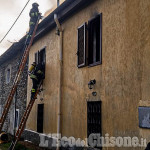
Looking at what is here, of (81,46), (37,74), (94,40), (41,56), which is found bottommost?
(37,74)

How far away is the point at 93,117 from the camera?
7.25m

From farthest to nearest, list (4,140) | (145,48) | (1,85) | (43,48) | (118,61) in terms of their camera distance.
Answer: (1,85), (4,140), (43,48), (118,61), (145,48)

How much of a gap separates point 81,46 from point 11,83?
9.76 m

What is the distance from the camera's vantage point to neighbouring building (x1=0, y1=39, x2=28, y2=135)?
45.7 ft

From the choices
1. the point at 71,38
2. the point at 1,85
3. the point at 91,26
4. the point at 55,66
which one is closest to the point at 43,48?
the point at 55,66

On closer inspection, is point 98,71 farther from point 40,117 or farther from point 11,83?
point 11,83

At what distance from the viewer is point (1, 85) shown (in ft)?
65.8

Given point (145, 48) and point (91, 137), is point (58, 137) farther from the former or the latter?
point (145, 48)

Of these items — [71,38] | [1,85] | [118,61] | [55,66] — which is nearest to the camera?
[118,61]

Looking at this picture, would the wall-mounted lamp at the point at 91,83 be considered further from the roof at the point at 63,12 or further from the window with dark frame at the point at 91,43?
the roof at the point at 63,12

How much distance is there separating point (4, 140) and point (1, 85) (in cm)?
726

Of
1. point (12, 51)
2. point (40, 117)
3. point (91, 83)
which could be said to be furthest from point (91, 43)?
point (12, 51)

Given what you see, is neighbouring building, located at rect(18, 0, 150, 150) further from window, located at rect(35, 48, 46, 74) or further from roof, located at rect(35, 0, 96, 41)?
window, located at rect(35, 48, 46, 74)

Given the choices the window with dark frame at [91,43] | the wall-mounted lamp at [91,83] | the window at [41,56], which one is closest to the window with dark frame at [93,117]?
the wall-mounted lamp at [91,83]
